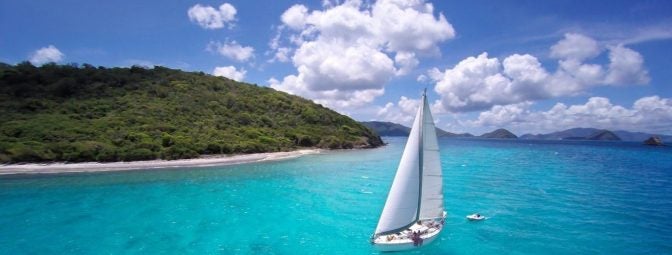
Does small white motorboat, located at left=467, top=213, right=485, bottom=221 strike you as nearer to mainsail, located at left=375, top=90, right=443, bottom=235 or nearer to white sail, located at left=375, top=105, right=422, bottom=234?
mainsail, located at left=375, top=90, right=443, bottom=235

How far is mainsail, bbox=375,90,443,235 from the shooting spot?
70.5ft

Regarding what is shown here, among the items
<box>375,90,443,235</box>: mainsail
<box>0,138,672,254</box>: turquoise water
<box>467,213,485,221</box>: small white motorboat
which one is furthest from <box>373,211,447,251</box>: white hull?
<box>467,213,485,221</box>: small white motorboat

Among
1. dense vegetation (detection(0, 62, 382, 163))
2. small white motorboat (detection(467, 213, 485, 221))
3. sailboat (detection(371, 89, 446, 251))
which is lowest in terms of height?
small white motorboat (detection(467, 213, 485, 221))

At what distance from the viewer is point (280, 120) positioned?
136 metres

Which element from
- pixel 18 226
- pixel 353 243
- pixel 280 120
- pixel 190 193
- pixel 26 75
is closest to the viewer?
pixel 353 243

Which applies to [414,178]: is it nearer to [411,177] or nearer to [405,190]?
[411,177]

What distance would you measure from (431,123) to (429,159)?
2.24m

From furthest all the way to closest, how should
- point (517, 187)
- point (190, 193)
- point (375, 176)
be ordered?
point (375, 176) → point (517, 187) → point (190, 193)

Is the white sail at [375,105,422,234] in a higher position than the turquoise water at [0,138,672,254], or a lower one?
higher

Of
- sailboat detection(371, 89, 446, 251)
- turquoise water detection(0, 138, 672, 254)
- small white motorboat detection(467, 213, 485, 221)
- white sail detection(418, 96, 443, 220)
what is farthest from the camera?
small white motorboat detection(467, 213, 485, 221)

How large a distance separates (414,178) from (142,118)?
89.7m

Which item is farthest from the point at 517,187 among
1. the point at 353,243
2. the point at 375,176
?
the point at 353,243

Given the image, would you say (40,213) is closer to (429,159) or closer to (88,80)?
(429,159)

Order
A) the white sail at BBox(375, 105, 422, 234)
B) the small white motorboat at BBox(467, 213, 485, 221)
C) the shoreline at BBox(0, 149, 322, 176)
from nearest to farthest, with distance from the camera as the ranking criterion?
the white sail at BBox(375, 105, 422, 234) < the small white motorboat at BBox(467, 213, 485, 221) < the shoreline at BBox(0, 149, 322, 176)
